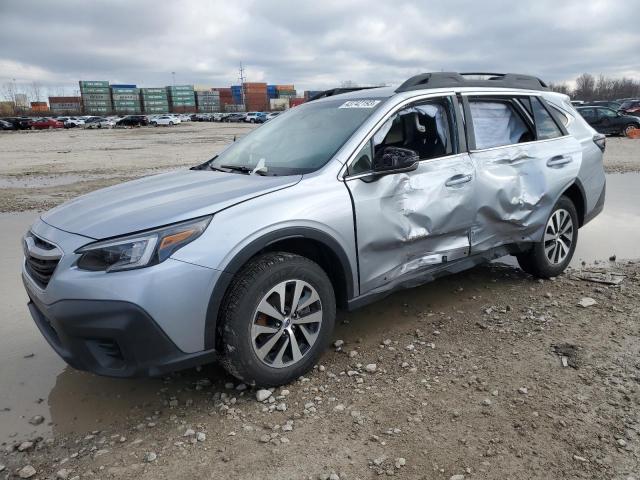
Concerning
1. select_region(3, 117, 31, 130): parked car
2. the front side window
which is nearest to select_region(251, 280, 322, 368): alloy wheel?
the front side window

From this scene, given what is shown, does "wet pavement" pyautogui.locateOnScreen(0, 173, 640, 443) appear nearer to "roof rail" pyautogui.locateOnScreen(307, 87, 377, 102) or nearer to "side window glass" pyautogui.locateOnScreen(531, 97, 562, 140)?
"side window glass" pyautogui.locateOnScreen(531, 97, 562, 140)

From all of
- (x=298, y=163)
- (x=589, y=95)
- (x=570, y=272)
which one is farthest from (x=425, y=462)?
(x=589, y=95)

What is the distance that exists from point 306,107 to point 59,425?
293cm

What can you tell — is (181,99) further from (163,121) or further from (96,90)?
(163,121)

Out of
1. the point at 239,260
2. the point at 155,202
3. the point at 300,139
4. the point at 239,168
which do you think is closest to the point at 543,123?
the point at 300,139

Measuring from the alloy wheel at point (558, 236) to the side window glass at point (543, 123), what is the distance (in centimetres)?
70

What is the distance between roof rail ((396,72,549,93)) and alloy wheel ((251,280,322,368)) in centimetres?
177

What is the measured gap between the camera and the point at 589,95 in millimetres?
97188

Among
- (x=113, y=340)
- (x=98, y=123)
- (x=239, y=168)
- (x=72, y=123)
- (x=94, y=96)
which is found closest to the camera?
(x=113, y=340)

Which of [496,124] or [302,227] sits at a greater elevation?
[496,124]

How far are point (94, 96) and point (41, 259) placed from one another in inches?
5021

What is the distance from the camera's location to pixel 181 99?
5059 inches

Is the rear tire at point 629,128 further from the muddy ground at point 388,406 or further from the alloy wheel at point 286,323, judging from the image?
the alloy wheel at point 286,323

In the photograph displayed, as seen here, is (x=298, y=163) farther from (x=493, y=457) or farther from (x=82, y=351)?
(x=493, y=457)
